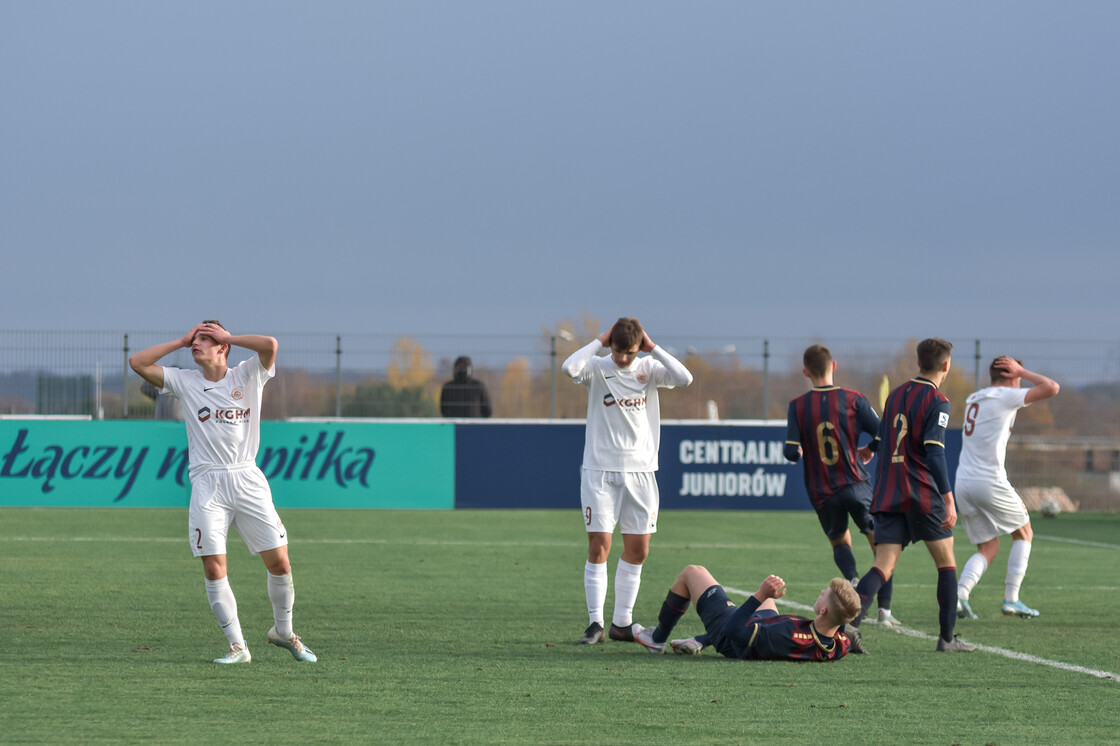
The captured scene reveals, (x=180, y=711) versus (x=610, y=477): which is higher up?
(x=610, y=477)

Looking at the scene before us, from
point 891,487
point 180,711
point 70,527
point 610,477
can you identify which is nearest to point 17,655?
point 180,711

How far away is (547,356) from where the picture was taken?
2159cm

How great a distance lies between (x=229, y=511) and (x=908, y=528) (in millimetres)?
4049

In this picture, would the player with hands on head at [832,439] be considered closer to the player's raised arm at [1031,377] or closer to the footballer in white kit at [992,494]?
the player's raised arm at [1031,377]

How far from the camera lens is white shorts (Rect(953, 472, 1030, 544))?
386 inches

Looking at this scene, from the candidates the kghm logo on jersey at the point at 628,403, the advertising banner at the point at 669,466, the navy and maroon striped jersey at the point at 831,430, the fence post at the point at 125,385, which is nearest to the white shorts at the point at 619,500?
the kghm logo on jersey at the point at 628,403

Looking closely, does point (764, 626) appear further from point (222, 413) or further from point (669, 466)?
point (669, 466)

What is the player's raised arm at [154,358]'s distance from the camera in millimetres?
6896

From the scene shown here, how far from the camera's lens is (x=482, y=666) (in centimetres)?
694

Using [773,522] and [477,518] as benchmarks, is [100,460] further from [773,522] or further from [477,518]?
[773,522]

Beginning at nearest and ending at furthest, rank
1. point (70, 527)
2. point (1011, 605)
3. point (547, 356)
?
point (1011, 605) → point (70, 527) → point (547, 356)

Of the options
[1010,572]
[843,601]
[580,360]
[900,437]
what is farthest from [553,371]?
[843,601]

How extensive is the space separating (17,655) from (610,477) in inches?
142

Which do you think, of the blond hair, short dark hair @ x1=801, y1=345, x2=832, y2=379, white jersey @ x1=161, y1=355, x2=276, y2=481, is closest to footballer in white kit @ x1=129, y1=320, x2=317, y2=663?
white jersey @ x1=161, y1=355, x2=276, y2=481
